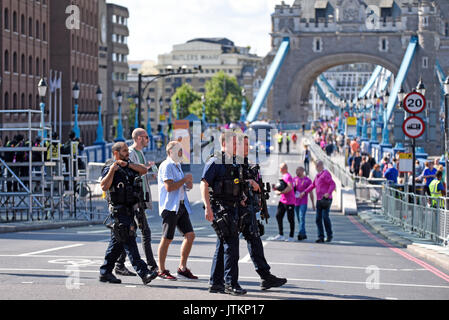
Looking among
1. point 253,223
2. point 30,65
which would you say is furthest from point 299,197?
point 30,65

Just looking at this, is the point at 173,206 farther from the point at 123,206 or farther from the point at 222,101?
the point at 222,101

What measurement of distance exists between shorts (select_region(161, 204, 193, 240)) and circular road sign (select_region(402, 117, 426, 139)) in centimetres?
1202

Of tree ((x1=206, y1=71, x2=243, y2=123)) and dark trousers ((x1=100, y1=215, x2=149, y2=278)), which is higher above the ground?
tree ((x1=206, y1=71, x2=243, y2=123))

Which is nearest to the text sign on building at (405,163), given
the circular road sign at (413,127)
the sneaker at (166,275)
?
the circular road sign at (413,127)

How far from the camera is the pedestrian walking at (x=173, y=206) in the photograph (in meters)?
12.8

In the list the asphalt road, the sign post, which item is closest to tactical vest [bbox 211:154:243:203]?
the asphalt road

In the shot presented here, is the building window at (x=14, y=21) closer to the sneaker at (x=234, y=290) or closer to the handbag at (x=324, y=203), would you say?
the handbag at (x=324, y=203)

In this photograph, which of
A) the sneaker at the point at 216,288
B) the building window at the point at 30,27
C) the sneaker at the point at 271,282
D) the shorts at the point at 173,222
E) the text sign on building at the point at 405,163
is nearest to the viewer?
the sneaker at the point at 216,288

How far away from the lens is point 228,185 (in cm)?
1153

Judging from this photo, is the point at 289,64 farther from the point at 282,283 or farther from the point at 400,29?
the point at 282,283

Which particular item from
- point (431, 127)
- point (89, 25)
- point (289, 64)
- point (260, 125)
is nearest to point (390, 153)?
point (431, 127)

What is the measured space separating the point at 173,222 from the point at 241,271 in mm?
2004

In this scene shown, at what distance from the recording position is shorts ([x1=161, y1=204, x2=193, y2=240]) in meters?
12.8

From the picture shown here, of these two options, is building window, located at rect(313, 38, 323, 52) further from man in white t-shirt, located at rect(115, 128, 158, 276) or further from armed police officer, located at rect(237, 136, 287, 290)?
armed police officer, located at rect(237, 136, 287, 290)
